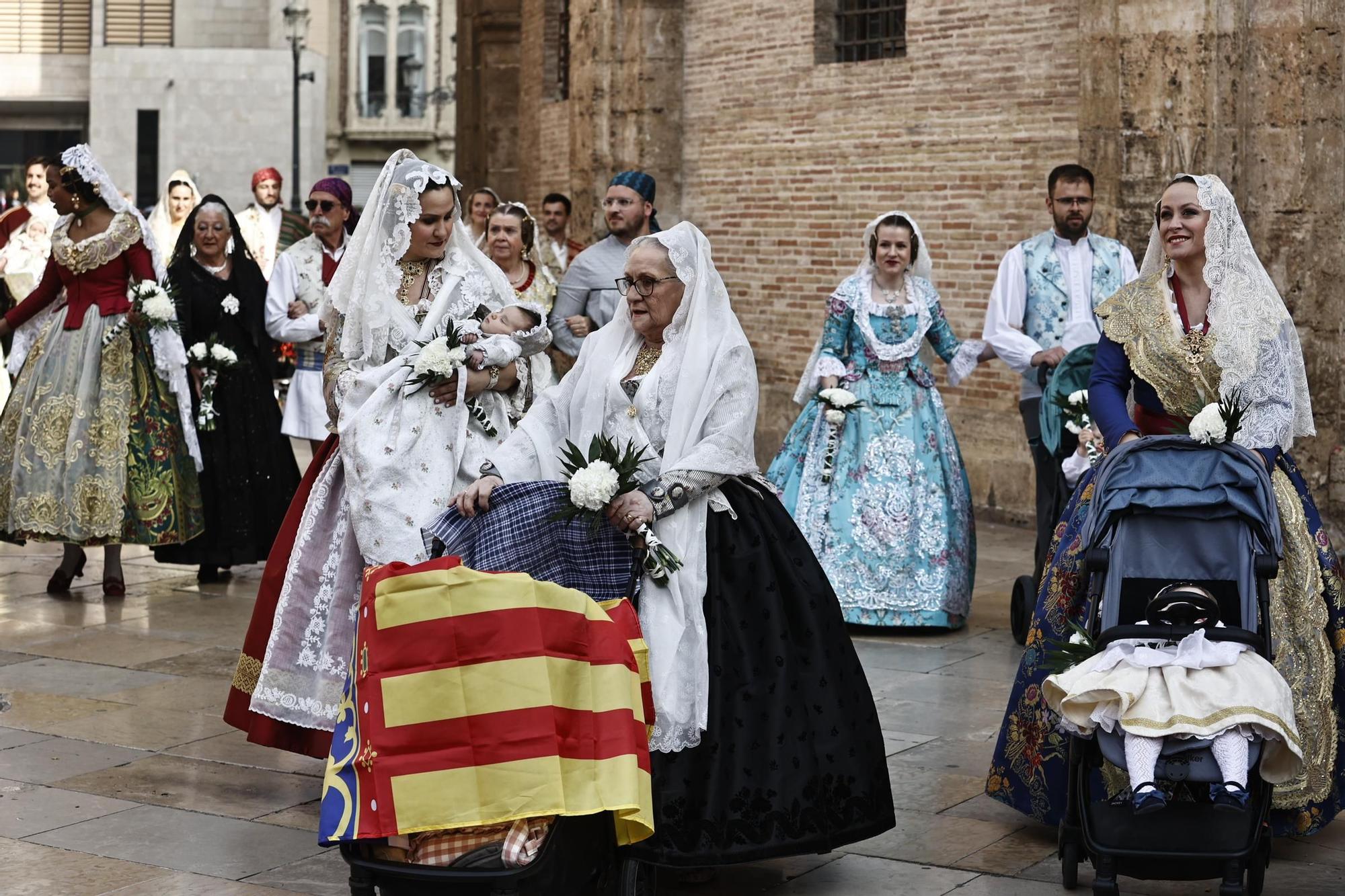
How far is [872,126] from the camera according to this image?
13.4 meters

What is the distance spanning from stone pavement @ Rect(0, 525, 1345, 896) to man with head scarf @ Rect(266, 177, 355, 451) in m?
1.13

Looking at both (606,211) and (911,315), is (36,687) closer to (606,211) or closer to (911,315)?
(606,211)

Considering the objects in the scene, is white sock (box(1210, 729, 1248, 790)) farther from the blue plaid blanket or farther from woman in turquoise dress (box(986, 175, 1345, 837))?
the blue plaid blanket

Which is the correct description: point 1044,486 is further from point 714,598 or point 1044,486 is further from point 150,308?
point 150,308

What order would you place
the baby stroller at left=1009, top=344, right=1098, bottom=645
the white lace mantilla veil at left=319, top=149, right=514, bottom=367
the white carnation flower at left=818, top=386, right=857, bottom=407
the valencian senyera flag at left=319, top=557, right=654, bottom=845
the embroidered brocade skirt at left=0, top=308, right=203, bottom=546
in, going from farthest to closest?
the embroidered brocade skirt at left=0, top=308, right=203, bottom=546 < the white carnation flower at left=818, top=386, right=857, bottom=407 < the baby stroller at left=1009, top=344, right=1098, bottom=645 < the white lace mantilla veil at left=319, top=149, right=514, bottom=367 < the valencian senyera flag at left=319, top=557, right=654, bottom=845

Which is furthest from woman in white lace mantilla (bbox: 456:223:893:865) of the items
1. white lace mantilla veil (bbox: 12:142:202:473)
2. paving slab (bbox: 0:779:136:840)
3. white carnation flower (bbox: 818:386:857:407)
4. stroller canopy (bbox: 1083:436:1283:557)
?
white lace mantilla veil (bbox: 12:142:202:473)

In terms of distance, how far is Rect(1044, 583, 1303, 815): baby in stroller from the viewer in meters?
4.61

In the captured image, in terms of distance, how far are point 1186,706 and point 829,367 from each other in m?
4.66

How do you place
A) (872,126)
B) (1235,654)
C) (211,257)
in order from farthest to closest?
(872,126) < (211,257) < (1235,654)

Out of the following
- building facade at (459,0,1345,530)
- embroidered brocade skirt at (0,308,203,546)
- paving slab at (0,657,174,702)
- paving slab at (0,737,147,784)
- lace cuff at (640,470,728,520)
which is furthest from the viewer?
building facade at (459,0,1345,530)

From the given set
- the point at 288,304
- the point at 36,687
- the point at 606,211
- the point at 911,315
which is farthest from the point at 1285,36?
the point at 36,687

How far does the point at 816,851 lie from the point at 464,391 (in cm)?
194

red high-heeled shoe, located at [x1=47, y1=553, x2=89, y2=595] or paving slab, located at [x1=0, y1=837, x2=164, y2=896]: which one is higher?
red high-heeled shoe, located at [x1=47, y1=553, x2=89, y2=595]

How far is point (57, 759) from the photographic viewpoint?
6578mm
